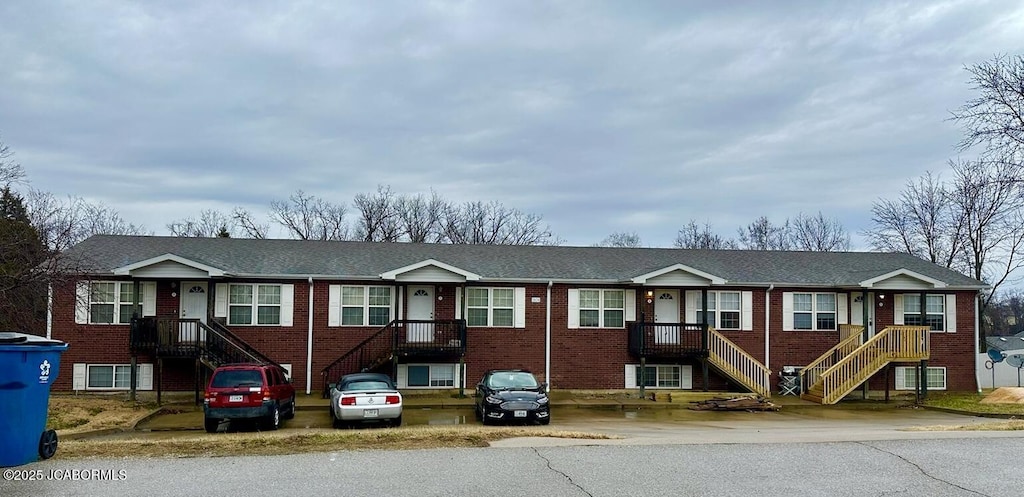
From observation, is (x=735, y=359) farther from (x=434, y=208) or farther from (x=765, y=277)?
(x=434, y=208)

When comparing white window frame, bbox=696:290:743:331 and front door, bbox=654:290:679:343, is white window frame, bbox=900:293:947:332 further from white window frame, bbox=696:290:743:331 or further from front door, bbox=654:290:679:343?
front door, bbox=654:290:679:343

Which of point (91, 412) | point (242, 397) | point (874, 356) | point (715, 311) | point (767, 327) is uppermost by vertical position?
point (715, 311)

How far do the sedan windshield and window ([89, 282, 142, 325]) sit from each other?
12.1 metres

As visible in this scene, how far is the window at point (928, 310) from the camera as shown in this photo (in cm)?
2897

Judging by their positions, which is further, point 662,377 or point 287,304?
point 662,377

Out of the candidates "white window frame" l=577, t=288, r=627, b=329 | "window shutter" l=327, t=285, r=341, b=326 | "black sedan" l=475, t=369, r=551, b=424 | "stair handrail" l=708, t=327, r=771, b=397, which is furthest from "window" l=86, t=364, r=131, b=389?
"stair handrail" l=708, t=327, r=771, b=397

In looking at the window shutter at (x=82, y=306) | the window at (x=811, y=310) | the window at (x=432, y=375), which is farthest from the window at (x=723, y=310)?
the window shutter at (x=82, y=306)

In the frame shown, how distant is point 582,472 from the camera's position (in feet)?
37.7

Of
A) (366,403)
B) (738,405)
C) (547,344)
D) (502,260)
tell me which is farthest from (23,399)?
(502,260)

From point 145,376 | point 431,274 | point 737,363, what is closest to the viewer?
point 145,376

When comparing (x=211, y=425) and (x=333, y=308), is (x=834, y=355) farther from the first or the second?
(x=211, y=425)

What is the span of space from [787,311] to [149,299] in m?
21.2

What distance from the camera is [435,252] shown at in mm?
30328

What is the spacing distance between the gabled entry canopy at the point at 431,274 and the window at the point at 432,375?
10.2 ft
